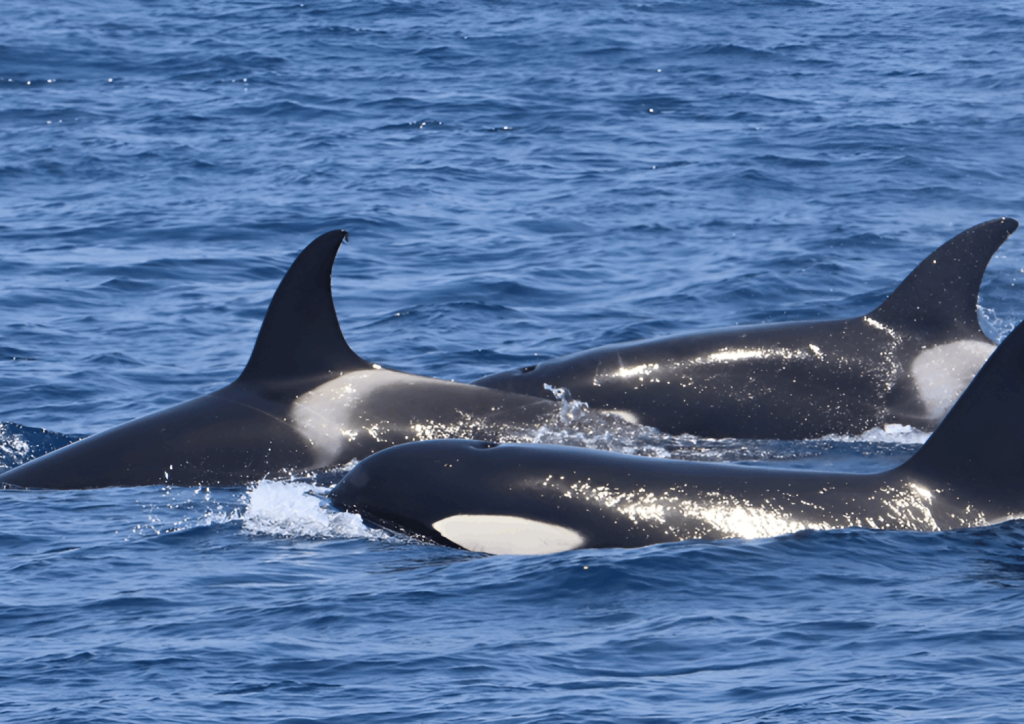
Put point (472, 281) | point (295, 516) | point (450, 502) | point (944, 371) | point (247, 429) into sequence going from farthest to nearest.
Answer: point (472, 281) → point (944, 371) → point (247, 429) → point (295, 516) → point (450, 502)

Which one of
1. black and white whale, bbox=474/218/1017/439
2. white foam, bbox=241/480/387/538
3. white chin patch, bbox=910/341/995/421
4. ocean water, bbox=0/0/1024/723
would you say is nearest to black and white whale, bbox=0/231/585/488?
ocean water, bbox=0/0/1024/723

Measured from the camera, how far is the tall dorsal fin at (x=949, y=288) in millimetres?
13844

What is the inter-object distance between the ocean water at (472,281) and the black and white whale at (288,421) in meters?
0.46

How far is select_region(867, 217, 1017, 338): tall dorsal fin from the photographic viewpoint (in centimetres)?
1384

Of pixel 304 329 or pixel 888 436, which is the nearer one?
pixel 304 329

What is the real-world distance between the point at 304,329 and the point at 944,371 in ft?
19.0

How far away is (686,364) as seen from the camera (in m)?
14.5

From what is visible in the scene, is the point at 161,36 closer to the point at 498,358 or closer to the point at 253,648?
the point at 498,358

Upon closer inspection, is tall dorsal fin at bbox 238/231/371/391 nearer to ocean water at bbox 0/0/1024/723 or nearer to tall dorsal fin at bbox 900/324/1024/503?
ocean water at bbox 0/0/1024/723

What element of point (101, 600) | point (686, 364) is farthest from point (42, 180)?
point (101, 600)

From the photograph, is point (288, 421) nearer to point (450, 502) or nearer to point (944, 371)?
point (450, 502)

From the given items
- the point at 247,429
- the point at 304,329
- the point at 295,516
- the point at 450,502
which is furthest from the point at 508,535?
the point at 247,429

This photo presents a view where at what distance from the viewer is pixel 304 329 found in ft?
42.3

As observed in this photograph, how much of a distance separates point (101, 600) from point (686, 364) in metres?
6.54
